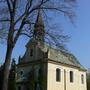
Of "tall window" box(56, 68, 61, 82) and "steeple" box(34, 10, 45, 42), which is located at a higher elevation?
"steeple" box(34, 10, 45, 42)

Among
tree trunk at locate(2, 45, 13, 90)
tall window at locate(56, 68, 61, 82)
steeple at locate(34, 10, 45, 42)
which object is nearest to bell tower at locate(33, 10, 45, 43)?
steeple at locate(34, 10, 45, 42)

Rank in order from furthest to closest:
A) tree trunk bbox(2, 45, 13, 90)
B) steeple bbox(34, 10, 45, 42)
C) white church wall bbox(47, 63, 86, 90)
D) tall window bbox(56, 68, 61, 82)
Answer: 1. tall window bbox(56, 68, 61, 82)
2. white church wall bbox(47, 63, 86, 90)
3. steeple bbox(34, 10, 45, 42)
4. tree trunk bbox(2, 45, 13, 90)

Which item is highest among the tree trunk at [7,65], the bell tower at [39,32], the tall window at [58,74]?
the bell tower at [39,32]

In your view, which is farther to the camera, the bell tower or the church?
the church

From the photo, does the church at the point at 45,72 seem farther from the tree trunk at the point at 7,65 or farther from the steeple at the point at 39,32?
the tree trunk at the point at 7,65

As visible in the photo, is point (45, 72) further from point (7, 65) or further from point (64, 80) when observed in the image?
point (7, 65)

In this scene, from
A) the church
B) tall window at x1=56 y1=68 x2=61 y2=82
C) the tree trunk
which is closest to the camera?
the tree trunk

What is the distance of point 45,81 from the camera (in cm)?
4372

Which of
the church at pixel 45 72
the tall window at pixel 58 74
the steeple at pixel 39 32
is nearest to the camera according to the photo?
the steeple at pixel 39 32

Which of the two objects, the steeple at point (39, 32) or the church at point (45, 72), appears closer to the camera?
the steeple at point (39, 32)

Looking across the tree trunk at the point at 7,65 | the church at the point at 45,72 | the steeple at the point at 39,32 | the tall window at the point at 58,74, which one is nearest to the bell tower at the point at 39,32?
the steeple at the point at 39,32

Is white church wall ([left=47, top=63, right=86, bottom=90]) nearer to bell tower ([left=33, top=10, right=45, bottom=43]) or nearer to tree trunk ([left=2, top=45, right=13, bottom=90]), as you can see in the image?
bell tower ([left=33, top=10, right=45, bottom=43])

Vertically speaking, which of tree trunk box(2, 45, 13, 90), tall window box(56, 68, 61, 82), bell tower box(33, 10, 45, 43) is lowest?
tree trunk box(2, 45, 13, 90)

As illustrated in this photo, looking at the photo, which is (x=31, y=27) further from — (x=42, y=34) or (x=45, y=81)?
(x=45, y=81)
